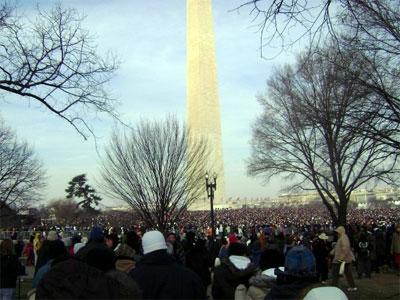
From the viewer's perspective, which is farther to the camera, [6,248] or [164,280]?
[6,248]

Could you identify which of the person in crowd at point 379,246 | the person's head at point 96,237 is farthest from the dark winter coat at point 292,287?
the person in crowd at point 379,246

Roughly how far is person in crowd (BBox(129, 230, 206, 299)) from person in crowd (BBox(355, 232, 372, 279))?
13.6m

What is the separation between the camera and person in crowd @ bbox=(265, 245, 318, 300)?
321cm

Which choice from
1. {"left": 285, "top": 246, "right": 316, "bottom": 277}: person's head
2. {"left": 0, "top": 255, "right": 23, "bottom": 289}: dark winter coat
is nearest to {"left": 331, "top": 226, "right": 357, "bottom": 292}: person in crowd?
Result: {"left": 0, "top": 255, "right": 23, "bottom": 289}: dark winter coat

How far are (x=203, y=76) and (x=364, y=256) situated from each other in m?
28.0

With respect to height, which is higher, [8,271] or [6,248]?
[6,248]

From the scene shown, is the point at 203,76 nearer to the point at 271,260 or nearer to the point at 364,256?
the point at 364,256

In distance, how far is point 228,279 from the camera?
562cm

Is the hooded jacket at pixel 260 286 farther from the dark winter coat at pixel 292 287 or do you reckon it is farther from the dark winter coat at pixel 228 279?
the dark winter coat at pixel 292 287

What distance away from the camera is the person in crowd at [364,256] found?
16.3m

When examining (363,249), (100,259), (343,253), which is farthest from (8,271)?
(363,249)

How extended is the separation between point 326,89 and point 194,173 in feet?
27.5

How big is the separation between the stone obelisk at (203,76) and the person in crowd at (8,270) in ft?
108

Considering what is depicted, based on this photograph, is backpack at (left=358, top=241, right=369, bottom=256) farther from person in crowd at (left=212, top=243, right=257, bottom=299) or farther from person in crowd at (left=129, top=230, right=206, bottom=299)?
person in crowd at (left=129, top=230, right=206, bottom=299)
